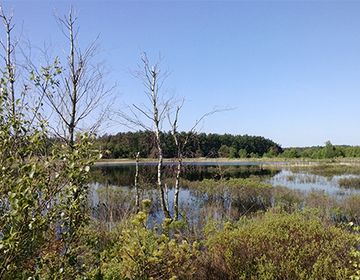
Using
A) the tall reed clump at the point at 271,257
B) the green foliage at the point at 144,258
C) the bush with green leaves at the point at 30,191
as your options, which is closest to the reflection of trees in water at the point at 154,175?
the tall reed clump at the point at 271,257

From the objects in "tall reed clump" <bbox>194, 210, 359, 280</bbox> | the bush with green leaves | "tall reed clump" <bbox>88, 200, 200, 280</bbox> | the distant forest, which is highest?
the distant forest

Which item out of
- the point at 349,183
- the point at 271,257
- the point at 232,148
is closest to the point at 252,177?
the point at 349,183

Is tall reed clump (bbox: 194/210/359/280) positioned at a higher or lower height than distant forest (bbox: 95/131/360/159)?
lower

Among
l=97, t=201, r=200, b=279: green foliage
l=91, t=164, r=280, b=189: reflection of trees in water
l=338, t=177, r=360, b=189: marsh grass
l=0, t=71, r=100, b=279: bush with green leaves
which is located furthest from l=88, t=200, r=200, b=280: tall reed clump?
l=338, t=177, r=360, b=189: marsh grass

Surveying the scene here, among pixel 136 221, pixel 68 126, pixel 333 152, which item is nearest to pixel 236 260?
pixel 136 221

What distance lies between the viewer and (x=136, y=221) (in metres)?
2.38

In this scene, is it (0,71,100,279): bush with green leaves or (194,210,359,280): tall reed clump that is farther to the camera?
(194,210,359,280): tall reed clump

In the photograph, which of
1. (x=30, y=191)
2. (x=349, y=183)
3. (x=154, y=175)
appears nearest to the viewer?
(x=30, y=191)

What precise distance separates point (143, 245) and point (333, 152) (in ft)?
155

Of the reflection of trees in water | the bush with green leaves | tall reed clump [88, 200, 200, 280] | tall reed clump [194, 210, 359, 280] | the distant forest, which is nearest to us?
the bush with green leaves

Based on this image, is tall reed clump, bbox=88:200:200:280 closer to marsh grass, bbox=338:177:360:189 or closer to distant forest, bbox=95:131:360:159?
distant forest, bbox=95:131:360:159

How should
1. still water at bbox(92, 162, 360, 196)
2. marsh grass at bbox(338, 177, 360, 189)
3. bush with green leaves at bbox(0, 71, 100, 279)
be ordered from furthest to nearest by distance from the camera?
marsh grass at bbox(338, 177, 360, 189) < still water at bbox(92, 162, 360, 196) < bush with green leaves at bbox(0, 71, 100, 279)

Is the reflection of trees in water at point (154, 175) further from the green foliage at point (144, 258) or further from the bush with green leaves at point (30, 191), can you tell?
the bush with green leaves at point (30, 191)

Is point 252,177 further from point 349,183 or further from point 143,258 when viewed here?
point 143,258
